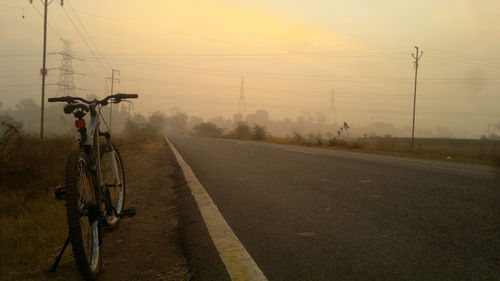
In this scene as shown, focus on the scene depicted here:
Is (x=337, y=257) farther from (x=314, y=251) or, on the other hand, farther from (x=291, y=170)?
(x=291, y=170)

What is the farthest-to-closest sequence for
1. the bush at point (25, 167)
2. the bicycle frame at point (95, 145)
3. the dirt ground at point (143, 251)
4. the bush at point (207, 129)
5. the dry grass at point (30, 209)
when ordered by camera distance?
1. the bush at point (207, 129)
2. the bush at point (25, 167)
3. the bicycle frame at point (95, 145)
4. the dry grass at point (30, 209)
5. the dirt ground at point (143, 251)

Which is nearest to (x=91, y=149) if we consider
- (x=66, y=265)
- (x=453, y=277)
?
(x=66, y=265)

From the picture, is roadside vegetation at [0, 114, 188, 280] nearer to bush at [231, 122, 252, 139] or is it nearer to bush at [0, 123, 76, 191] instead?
bush at [0, 123, 76, 191]

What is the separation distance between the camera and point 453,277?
101 inches

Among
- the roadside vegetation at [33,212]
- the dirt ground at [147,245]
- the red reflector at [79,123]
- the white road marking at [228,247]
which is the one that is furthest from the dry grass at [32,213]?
the red reflector at [79,123]

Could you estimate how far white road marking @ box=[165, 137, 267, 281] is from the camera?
2.69 metres

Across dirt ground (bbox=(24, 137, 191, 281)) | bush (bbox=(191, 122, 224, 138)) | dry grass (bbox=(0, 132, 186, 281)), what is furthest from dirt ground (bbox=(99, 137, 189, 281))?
bush (bbox=(191, 122, 224, 138))

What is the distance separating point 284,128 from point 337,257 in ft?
482

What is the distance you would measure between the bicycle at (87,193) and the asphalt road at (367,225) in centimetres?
120

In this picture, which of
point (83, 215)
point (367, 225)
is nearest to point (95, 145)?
point (83, 215)

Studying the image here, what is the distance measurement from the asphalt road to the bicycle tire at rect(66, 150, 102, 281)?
1.19m

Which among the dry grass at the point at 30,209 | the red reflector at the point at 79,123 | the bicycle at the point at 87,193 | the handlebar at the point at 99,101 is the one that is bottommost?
the dry grass at the point at 30,209

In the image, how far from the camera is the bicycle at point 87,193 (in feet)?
8.45

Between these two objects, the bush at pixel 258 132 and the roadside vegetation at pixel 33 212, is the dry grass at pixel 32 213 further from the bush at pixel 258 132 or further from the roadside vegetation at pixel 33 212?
the bush at pixel 258 132
